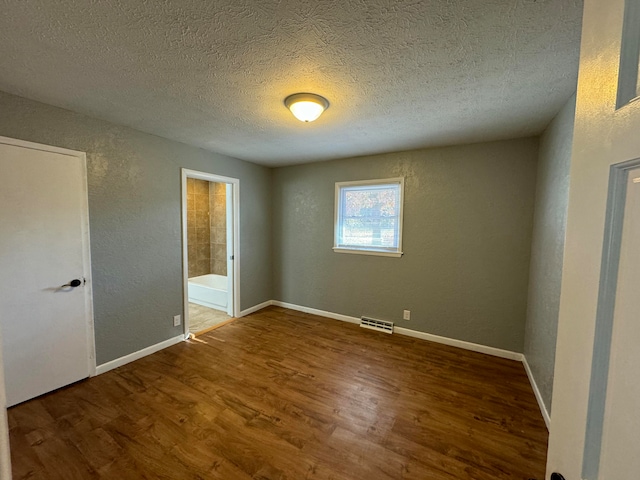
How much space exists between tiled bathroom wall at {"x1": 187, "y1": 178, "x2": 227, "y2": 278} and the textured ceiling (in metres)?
3.07

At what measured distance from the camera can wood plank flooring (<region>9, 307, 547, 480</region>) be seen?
5.15 ft

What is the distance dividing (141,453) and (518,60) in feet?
10.8

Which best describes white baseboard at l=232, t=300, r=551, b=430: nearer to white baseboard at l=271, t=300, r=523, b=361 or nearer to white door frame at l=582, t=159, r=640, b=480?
white baseboard at l=271, t=300, r=523, b=361

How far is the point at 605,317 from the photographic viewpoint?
0.45 m

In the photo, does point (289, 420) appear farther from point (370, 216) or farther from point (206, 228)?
point (206, 228)

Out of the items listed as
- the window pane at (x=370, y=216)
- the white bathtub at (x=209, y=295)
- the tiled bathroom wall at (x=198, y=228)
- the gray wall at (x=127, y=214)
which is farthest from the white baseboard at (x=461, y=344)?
the tiled bathroom wall at (x=198, y=228)

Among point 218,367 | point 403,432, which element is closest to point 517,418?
point 403,432

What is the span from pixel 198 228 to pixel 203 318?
2.27 metres

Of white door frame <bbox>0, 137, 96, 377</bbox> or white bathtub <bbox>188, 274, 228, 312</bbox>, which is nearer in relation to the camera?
white door frame <bbox>0, 137, 96, 377</bbox>

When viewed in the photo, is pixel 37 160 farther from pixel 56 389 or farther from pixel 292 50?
pixel 292 50

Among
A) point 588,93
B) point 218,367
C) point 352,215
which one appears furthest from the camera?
point 352,215

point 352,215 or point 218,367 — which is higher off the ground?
point 352,215

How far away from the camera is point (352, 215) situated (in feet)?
12.4

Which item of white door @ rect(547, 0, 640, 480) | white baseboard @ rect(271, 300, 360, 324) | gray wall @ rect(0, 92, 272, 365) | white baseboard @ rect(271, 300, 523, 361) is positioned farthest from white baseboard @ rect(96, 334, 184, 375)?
white door @ rect(547, 0, 640, 480)
